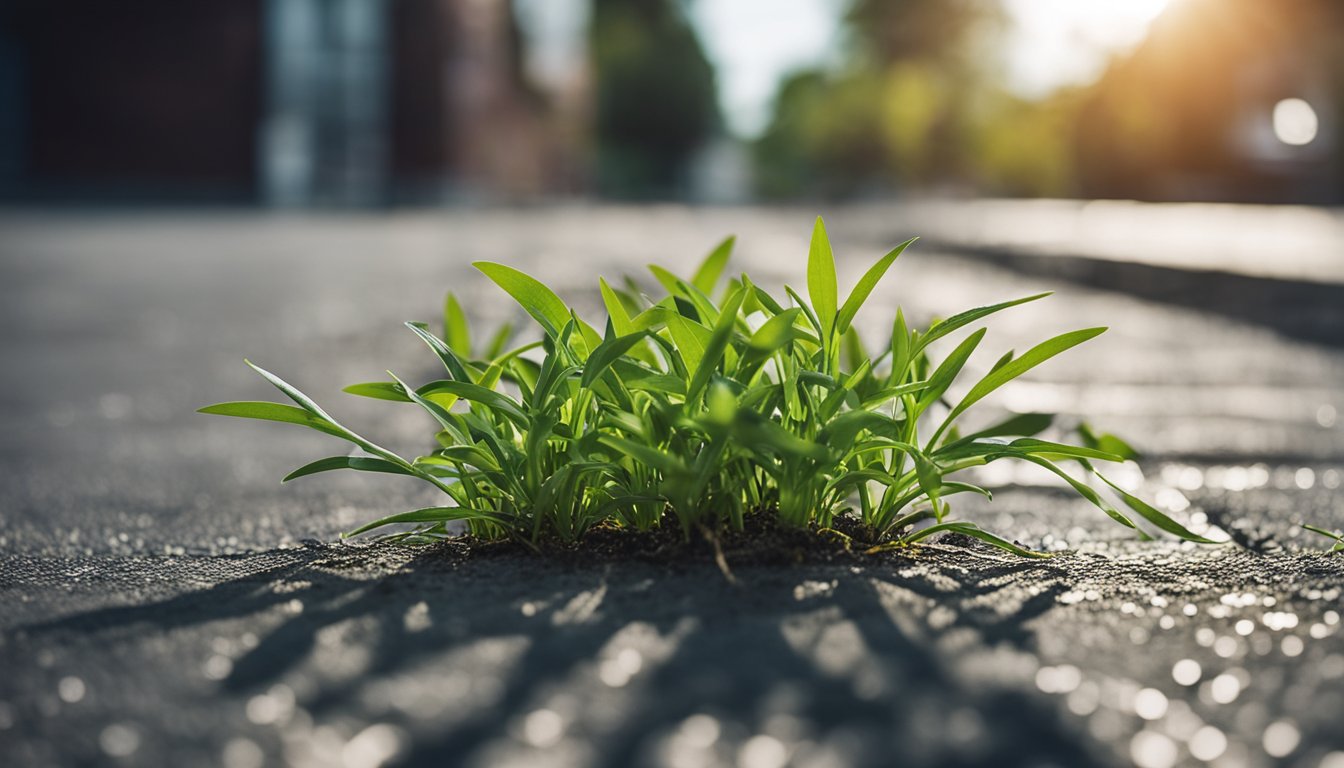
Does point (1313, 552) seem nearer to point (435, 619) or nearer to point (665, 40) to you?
point (435, 619)

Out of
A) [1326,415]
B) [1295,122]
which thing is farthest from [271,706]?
[1295,122]

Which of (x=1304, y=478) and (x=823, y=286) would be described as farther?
(x=1304, y=478)

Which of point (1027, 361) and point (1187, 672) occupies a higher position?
point (1027, 361)

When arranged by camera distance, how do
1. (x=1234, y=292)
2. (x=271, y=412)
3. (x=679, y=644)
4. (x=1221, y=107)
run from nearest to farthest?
(x=679, y=644) < (x=271, y=412) < (x=1234, y=292) < (x=1221, y=107)

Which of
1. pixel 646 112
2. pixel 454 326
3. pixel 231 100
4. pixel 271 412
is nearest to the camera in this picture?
pixel 271 412

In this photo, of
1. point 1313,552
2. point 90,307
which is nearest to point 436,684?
point 1313,552

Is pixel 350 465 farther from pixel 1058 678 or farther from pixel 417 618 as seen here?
pixel 1058 678

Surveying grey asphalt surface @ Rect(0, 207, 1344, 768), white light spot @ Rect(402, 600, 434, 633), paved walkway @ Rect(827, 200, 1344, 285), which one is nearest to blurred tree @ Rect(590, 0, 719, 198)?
paved walkway @ Rect(827, 200, 1344, 285)
